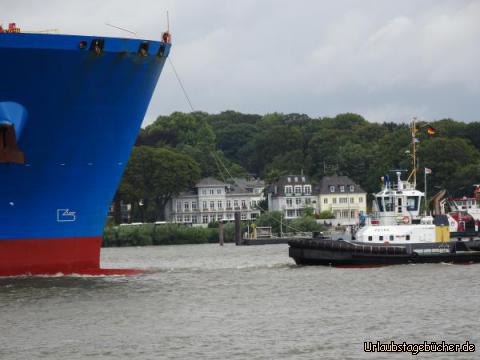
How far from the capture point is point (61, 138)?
1537 inches

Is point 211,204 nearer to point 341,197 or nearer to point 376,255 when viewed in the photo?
point 341,197

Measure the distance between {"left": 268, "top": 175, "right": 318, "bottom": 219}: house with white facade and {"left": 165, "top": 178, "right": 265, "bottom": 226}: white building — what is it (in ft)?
10.8

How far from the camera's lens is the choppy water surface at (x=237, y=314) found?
27.0m

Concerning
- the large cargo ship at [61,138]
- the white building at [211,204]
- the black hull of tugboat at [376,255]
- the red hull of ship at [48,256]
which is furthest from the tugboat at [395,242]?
the white building at [211,204]

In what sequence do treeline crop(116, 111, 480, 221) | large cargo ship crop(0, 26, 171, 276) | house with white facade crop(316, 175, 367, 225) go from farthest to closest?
house with white facade crop(316, 175, 367, 225) → treeline crop(116, 111, 480, 221) → large cargo ship crop(0, 26, 171, 276)

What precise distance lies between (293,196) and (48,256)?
97533mm

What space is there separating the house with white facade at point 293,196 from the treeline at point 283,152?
7047 millimetres

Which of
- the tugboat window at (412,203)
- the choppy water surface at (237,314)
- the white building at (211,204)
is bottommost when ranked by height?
the choppy water surface at (237,314)

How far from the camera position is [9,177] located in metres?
38.2

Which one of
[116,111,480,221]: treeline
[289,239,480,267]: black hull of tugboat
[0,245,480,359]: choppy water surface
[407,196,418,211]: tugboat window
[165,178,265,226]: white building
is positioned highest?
[116,111,480,221]: treeline

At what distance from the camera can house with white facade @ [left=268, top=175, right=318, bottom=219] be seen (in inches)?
5349

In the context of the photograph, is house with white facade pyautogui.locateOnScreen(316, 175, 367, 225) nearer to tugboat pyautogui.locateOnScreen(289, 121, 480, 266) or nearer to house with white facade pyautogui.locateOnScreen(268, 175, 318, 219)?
house with white facade pyautogui.locateOnScreen(268, 175, 318, 219)

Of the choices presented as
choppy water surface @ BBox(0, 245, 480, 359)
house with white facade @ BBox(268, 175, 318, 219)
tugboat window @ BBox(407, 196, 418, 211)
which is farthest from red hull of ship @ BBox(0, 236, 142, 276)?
house with white facade @ BBox(268, 175, 318, 219)

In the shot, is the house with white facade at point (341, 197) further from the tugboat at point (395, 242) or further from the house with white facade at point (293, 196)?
the tugboat at point (395, 242)
